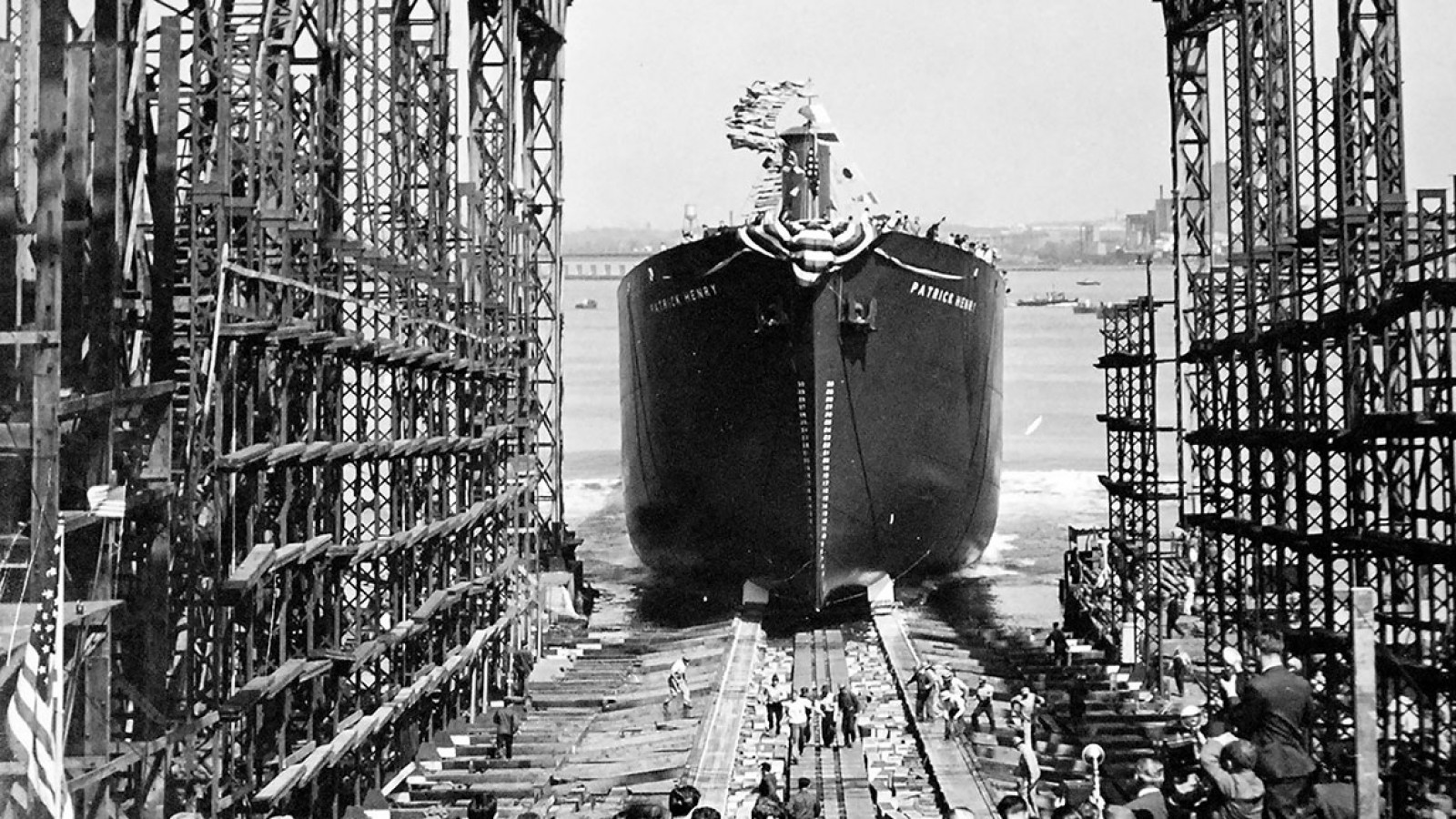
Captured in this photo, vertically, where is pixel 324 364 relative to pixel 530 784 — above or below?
above

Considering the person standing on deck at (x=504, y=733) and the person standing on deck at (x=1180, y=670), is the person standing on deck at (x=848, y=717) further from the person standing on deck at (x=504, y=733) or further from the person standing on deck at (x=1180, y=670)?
the person standing on deck at (x=1180, y=670)

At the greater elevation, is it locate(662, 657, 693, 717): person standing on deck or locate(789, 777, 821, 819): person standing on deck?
locate(789, 777, 821, 819): person standing on deck

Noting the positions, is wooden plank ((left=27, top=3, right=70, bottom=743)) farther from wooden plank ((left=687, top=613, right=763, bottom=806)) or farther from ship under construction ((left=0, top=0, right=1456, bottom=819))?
wooden plank ((left=687, top=613, right=763, bottom=806))

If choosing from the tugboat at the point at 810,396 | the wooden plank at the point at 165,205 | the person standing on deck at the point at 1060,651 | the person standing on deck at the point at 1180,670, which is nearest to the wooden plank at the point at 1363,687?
the wooden plank at the point at 165,205

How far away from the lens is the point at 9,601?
10.4 meters

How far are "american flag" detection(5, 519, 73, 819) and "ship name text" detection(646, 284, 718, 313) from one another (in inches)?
854

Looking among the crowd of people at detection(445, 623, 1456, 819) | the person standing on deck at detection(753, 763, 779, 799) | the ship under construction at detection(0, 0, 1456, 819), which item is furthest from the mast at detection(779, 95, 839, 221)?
the crowd of people at detection(445, 623, 1456, 819)

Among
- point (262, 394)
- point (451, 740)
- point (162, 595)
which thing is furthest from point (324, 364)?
point (451, 740)

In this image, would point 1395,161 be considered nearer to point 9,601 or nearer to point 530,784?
point 530,784

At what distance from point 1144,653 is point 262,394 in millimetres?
14909

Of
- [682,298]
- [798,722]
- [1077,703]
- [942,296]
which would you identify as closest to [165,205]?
[798,722]

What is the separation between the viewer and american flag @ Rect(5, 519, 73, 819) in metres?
9.24

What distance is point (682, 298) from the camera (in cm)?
3256

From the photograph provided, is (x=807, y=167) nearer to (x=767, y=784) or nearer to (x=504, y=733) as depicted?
(x=504, y=733)
